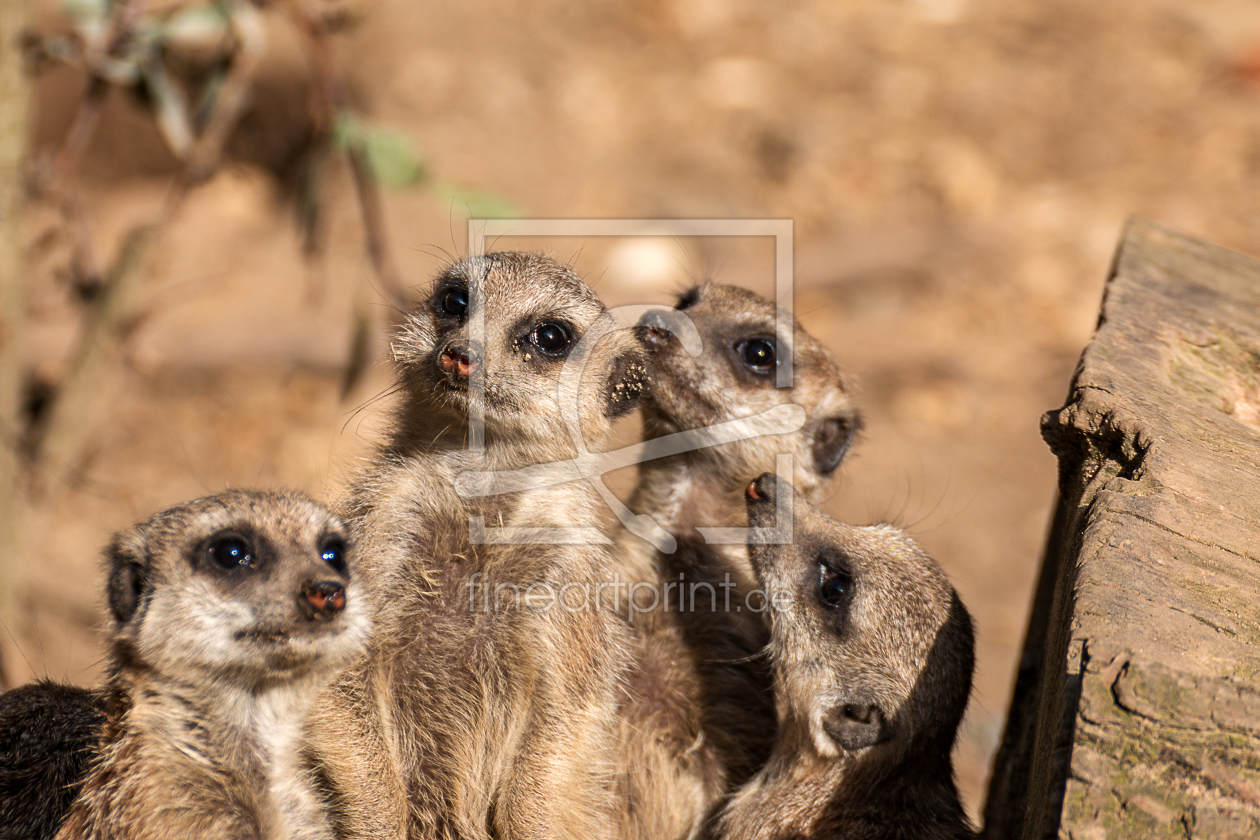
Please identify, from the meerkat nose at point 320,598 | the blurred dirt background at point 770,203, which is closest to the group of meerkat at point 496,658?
the meerkat nose at point 320,598

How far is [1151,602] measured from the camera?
211 centimetres

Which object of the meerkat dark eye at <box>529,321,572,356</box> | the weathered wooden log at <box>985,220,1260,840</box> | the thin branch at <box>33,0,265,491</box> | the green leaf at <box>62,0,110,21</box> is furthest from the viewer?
the thin branch at <box>33,0,265,491</box>

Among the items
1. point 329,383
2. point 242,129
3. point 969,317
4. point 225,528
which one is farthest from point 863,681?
point 242,129

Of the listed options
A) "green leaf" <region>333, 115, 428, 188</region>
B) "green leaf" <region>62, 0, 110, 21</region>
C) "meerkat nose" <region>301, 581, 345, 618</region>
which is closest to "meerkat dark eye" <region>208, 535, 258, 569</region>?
"meerkat nose" <region>301, 581, 345, 618</region>

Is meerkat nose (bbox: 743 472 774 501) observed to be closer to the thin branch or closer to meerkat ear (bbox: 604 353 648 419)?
meerkat ear (bbox: 604 353 648 419)

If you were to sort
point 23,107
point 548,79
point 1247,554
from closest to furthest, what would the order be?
point 1247,554 < point 23,107 < point 548,79

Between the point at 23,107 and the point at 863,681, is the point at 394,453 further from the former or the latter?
the point at 23,107

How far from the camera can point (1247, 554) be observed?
2330 mm

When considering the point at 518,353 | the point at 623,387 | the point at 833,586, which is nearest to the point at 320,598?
the point at 518,353

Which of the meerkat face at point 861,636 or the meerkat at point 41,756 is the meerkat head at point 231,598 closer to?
the meerkat at point 41,756

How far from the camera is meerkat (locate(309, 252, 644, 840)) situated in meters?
2.84

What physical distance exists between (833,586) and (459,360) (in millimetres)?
1208

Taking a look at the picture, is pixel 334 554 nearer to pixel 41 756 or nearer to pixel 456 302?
pixel 456 302

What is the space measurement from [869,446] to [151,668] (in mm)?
5476
